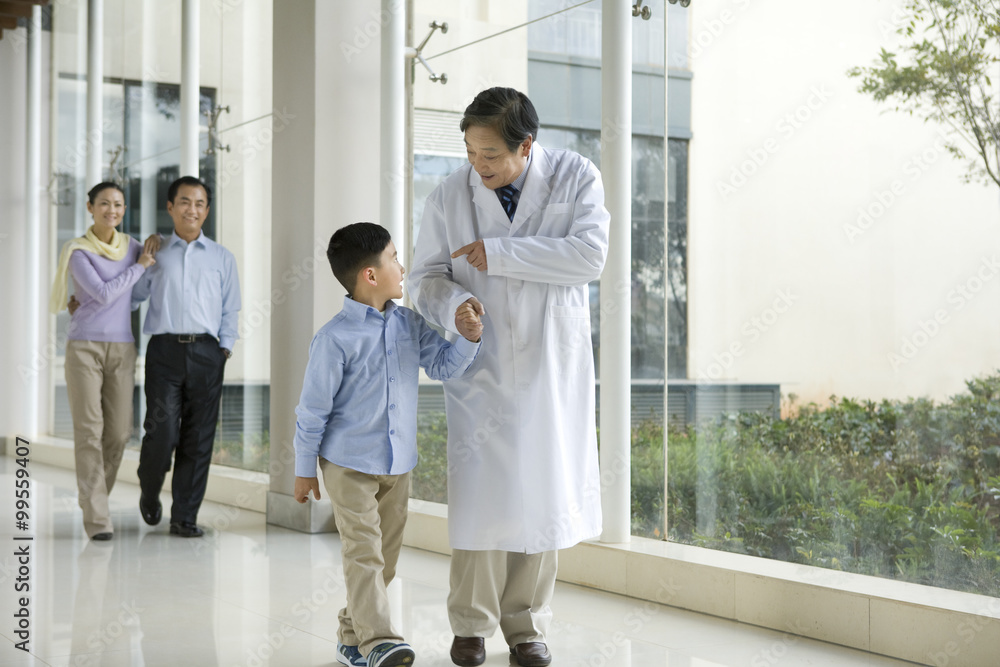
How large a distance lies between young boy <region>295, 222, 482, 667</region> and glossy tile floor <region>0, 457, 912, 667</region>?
296mm

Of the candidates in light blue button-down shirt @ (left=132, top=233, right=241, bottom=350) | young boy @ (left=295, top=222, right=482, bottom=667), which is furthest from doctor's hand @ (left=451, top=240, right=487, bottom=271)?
light blue button-down shirt @ (left=132, top=233, right=241, bottom=350)

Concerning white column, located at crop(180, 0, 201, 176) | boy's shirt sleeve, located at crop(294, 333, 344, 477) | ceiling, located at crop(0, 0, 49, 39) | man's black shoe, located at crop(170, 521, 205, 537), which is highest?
ceiling, located at crop(0, 0, 49, 39)

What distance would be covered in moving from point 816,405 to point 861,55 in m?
0.97

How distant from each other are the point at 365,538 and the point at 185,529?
2.24 metres

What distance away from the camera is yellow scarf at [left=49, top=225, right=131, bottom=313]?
433 centimetres

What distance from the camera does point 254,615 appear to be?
2.93 m

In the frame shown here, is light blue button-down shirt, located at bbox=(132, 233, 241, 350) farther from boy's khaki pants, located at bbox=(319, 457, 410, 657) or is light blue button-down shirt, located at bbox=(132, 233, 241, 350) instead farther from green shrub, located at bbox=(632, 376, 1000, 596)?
boy's khaki pants, located at bbox=(319, 457, 410, 657)

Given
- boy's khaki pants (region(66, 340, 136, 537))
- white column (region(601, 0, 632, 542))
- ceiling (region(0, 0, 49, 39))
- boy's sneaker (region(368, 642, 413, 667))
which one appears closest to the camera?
boy's sneaker (region(368, 642, 413, 667))

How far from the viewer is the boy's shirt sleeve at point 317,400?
2.33 m

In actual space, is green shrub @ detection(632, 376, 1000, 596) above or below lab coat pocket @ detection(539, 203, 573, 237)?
below

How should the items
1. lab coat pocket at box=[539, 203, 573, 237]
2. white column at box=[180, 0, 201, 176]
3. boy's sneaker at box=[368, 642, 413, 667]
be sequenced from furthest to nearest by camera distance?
1. white column at box=[180, 0, 201, 176]
2. lab coat pocket at box=[539, 203, 573, 237]
3. boy's sneaker at box=[368, 642, 413, 667]

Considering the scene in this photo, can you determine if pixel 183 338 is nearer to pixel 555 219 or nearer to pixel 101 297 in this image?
pixel 101 297

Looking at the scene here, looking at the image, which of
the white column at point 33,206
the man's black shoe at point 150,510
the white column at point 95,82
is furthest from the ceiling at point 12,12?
the man's black shoe at point 150,510

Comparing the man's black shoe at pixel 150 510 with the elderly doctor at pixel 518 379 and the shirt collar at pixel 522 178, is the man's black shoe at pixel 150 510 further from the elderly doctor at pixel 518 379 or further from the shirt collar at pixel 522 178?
the shirt collar at pixel 522 178
